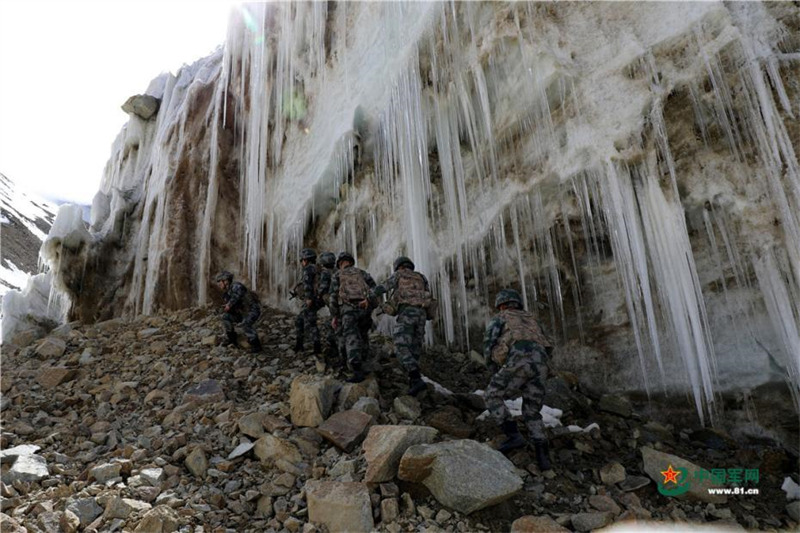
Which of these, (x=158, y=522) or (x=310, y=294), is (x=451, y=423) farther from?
(x=310, y=294)

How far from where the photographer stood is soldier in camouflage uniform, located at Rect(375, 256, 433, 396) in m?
5.60

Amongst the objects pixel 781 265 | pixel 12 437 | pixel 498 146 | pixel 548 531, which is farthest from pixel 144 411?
pixel 781 265

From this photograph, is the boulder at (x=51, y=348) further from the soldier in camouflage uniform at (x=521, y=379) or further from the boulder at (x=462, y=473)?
the soldier in camouflage uniform at (x=521, y=379)

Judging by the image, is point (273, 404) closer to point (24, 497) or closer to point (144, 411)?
point (144, 411)

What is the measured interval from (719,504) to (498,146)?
5.06 meters

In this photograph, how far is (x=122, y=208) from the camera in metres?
13.7

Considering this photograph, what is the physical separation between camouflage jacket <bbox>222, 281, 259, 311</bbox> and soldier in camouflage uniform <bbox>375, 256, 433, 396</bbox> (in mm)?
3223

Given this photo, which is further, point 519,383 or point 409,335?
point 409,335

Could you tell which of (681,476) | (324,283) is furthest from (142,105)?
(681,476)

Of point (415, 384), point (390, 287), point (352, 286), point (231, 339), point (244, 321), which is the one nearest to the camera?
point (415, 384)

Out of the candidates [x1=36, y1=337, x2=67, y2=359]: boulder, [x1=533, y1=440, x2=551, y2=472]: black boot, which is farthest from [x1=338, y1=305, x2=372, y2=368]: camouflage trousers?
[x1=36, y1=337, x2=67, y2=359]: boulder

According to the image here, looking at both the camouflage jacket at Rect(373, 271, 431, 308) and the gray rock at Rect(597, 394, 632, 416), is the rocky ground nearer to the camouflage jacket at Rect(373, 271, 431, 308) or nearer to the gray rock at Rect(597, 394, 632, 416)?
the gray rock at Rect(597, 394, 632, 416)

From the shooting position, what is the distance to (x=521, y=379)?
4.47 m

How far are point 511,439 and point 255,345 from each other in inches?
189
